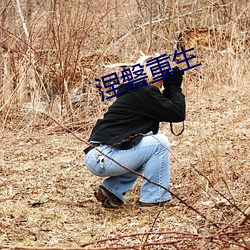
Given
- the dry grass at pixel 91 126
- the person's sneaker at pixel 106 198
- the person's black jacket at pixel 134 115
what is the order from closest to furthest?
the dry grass at pixel 91 126 < the person's black jacket at pixel 134 115 < the person's sneaker at pixel 106 198

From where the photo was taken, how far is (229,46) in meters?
8.94

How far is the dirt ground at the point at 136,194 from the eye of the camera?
333 cm

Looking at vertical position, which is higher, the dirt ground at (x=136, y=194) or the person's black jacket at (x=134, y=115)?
the person's black jacket at (x=134, y=115)

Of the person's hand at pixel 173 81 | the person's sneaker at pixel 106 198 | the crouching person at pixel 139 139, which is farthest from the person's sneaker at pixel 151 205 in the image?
the person's hand at pixel 173 81

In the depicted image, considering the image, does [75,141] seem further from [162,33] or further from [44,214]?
[162,33]

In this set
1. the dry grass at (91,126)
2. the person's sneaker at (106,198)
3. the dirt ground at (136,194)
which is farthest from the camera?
the person's sneaker at (106,198)

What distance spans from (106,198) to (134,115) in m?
0.72

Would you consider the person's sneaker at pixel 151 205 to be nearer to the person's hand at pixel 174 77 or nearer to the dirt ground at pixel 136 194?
the dirt ground at pixel 136 194

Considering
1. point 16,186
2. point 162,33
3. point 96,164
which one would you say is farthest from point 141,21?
point 96,164

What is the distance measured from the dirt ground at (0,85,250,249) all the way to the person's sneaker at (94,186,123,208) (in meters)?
0.06

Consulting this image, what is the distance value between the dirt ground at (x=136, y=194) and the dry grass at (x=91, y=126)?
13mm

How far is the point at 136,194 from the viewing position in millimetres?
4930

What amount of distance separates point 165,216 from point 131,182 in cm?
58

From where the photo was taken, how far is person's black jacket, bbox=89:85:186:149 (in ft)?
13.9
